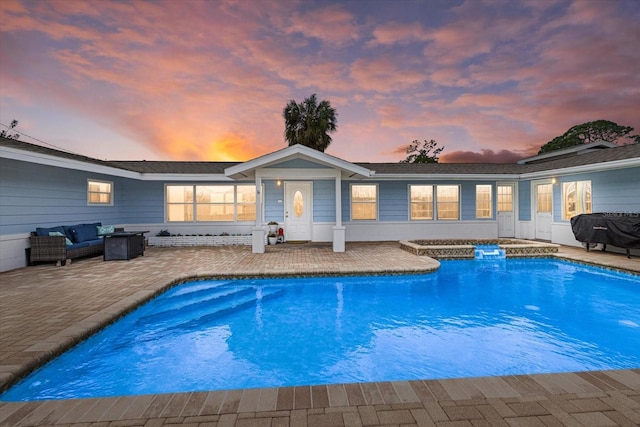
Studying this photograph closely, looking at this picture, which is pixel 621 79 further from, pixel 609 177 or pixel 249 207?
pixel 249 207

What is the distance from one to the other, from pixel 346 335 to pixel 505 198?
12.3 meters

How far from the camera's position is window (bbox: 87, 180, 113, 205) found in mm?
10803

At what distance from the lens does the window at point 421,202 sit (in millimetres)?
13383

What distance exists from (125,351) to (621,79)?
22.7m

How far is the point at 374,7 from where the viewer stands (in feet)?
39.1

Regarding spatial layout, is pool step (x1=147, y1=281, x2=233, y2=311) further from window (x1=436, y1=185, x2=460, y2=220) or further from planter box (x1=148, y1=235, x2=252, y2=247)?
window (x1=436, y1=185, x2=460, y2=220)

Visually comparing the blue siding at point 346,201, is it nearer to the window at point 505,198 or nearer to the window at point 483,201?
the window at point 483,201

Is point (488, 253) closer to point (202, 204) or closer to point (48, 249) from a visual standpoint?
point (202, 204)

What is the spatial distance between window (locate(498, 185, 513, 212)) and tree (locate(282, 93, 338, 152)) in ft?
38.3

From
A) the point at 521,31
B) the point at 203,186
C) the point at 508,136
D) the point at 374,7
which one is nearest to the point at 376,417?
the point at 203,186

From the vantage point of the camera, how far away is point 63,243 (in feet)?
26.7

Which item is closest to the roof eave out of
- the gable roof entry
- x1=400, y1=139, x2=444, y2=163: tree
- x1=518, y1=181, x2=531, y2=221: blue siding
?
the gable roof entry

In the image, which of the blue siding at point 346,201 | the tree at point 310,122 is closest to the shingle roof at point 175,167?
the blue siding at point 346,201

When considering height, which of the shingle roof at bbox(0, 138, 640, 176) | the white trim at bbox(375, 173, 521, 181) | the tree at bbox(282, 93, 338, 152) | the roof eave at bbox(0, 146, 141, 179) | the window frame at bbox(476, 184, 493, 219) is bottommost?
the window frame at bbox(476, 184, 493, 219)
